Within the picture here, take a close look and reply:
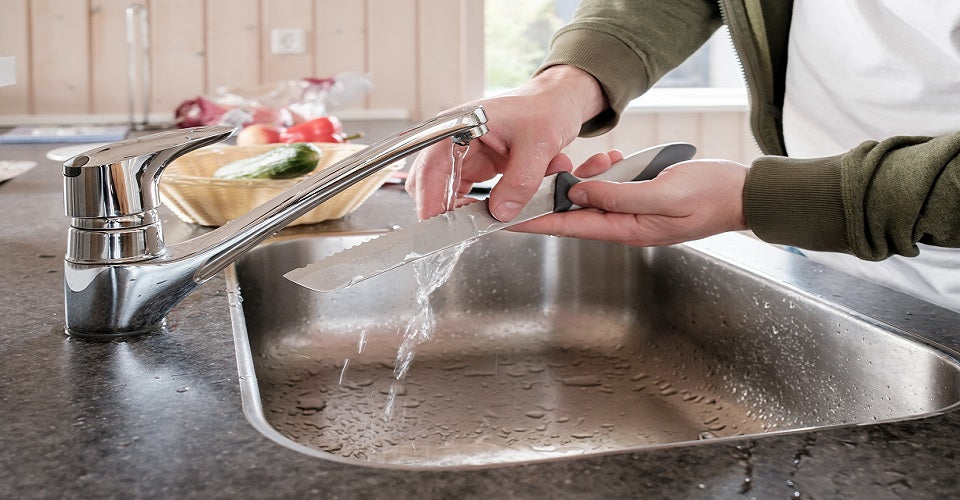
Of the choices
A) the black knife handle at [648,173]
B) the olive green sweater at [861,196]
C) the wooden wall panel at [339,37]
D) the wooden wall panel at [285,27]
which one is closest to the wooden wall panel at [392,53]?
the wooden wall panel at [339,37]

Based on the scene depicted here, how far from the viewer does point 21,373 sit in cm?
62

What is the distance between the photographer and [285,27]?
2686mm

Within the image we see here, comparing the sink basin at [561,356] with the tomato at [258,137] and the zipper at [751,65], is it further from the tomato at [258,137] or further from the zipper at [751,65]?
the tomato at [258,137]

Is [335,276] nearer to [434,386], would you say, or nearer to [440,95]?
[434,386]

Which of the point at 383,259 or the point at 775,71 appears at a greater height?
the point at 775,71

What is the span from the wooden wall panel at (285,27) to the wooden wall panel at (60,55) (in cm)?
47

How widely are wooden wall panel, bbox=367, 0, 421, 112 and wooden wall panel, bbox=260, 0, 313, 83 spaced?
0.56ft

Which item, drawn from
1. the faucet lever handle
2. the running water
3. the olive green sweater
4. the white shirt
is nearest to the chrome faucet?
the faucet lever handle

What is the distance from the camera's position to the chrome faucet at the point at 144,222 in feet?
2.17

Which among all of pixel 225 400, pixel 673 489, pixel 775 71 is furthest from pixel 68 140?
pixel 673 489

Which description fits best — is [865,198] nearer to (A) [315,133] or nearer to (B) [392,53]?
(A) [315,133]

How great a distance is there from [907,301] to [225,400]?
572 millimetres

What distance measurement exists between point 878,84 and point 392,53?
6.38 feet

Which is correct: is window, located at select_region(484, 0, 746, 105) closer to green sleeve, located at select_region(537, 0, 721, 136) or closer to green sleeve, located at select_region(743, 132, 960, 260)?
green sleeve, located at select_region(537, 0, 721, 136)
